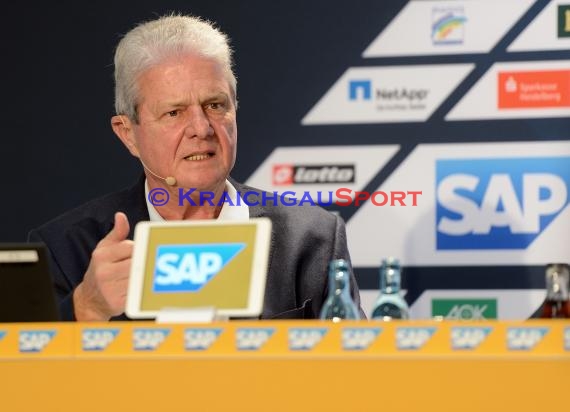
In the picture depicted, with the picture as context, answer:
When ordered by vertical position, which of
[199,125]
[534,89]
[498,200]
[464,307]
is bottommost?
[464,307]

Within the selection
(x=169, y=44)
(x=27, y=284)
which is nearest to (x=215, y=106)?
(x=169, y=44)

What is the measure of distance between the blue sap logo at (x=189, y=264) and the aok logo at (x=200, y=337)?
0.14m

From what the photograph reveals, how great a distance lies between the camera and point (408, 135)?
339cm

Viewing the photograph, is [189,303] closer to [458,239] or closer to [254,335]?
[254,335]

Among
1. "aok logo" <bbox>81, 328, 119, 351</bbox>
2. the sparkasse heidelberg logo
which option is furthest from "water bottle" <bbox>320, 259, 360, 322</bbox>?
the sparkasse heidelberg logo

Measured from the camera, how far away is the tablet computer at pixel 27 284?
1.66m

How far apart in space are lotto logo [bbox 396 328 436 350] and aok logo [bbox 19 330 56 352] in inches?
17.5

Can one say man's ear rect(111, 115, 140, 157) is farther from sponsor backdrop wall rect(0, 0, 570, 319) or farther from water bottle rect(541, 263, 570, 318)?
water bottle rect(541, 263, 570, 318)

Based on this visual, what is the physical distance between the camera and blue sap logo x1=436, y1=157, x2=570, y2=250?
3.33 metres

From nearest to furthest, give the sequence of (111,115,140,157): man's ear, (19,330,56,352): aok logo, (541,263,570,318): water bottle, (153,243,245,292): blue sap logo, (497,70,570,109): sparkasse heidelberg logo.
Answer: (19,330,56,352): aok logo, (153,243,245,292): blue sap logo, (541,263,570,318): water bottle, (111,115,140,157): man's ear, (497,70,570,109): sparkasse heidelberg logo

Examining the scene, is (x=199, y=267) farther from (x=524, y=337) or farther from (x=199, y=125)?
(x=199, y=125)

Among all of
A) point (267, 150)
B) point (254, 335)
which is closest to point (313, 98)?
point (267, 150)

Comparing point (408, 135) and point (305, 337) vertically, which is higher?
point (408, 135)

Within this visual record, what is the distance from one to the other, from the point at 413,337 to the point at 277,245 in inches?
42.6
